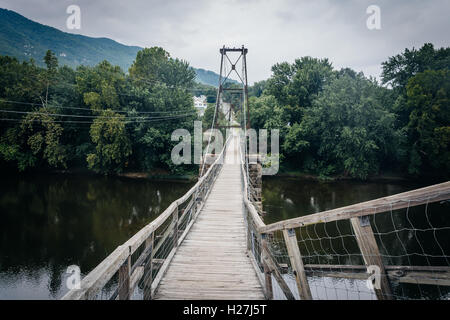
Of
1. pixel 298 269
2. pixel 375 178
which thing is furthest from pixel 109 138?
pixel 375 178

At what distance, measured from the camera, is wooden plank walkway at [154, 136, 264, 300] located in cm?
298

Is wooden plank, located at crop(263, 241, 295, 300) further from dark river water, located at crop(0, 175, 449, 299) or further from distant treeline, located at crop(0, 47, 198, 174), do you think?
distant treeline, located at crop(0, 47, 198, 174)

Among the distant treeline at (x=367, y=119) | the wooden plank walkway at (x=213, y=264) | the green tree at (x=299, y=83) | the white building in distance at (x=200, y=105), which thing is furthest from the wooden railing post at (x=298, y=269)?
the white building in distance at (x=200, y=105)

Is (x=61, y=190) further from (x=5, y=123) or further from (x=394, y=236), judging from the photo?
(x=394, y=236)

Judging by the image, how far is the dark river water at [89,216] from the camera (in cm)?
746

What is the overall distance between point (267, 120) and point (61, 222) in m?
16.1

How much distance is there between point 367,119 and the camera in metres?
18.7

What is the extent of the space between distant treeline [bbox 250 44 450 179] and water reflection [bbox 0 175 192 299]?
10.7 m

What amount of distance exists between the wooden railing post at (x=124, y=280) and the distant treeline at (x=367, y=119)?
19.0 metres

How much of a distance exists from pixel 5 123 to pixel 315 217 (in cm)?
2697

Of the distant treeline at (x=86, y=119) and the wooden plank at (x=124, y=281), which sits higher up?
the distant treeline at (x=86, y=119)

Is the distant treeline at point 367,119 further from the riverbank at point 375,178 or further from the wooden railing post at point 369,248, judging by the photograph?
the wooden railing post at point 369,248
